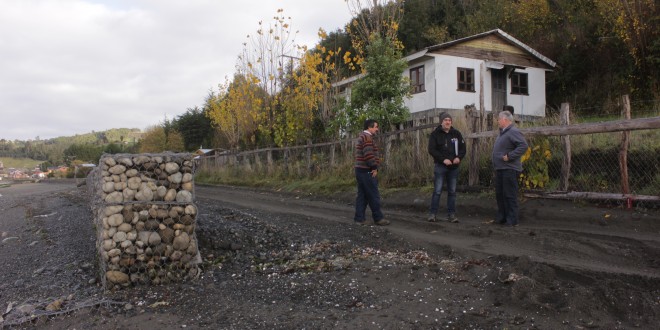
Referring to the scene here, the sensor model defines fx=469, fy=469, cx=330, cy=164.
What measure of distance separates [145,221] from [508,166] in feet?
18.5

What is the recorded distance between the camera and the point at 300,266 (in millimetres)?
5949

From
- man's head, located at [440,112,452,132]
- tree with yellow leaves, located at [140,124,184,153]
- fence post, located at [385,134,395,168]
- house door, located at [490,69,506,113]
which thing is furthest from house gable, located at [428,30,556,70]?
tree with yellow leaves, located at [140,124,184,153]

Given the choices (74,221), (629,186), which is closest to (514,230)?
(629,186)

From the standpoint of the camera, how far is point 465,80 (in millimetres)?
26875

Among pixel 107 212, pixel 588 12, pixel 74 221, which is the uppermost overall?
pixel 588 12

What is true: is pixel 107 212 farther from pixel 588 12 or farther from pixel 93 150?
pixel 93 150

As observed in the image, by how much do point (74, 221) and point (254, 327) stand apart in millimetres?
10384

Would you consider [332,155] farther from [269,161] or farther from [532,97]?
[532,97]

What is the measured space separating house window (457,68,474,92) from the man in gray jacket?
19.3m

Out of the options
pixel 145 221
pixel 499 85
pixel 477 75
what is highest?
pixel 477 75

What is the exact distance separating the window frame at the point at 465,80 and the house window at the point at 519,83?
3275 mm

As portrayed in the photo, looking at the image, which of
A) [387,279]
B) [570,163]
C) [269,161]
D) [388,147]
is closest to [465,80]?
[269,161]

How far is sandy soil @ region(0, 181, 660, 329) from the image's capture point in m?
4.09

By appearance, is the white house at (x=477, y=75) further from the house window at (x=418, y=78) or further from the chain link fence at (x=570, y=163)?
the chain link fence at (x=570, y=163)
